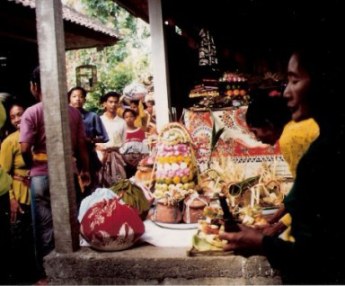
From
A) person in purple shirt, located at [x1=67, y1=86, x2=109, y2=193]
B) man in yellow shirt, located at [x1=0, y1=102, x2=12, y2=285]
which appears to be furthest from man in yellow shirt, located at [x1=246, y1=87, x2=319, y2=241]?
person in purple shirt, located at [x1=67, y1=86, x2=109, y2=193]

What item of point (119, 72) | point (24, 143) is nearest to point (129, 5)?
point (24, 143)

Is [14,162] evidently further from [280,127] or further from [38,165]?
[280,127]

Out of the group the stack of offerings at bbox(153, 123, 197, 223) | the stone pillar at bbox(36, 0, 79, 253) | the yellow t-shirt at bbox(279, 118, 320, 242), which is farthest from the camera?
the stack of offerings at bbox(153, 123, 197, 223)

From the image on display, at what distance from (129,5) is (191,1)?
996mm

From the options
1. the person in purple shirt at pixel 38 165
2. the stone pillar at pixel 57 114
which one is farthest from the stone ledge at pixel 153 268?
the person in purple shirt at pixel 38 165

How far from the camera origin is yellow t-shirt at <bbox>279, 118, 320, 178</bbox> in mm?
2752

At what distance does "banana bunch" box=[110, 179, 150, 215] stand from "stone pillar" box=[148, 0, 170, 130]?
2296 millimetres

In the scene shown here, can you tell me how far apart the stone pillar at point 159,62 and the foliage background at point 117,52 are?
19.7m

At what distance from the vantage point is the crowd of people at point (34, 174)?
4402 millimetres

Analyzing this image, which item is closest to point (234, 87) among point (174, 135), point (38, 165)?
point (174, 135)

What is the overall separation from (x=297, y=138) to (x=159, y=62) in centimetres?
360

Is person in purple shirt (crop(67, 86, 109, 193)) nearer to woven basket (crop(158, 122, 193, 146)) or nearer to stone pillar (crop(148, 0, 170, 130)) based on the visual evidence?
stone pillar (crop(148, 0, 170, 130))

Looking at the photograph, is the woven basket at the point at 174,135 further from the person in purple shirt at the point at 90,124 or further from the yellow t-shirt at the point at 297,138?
the person in purple shirt at the point at 90,124

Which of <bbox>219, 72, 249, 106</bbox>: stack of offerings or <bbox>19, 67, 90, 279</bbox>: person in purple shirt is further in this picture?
<bbox>219, 72, 249, 106</bbox>: stack of offerings
